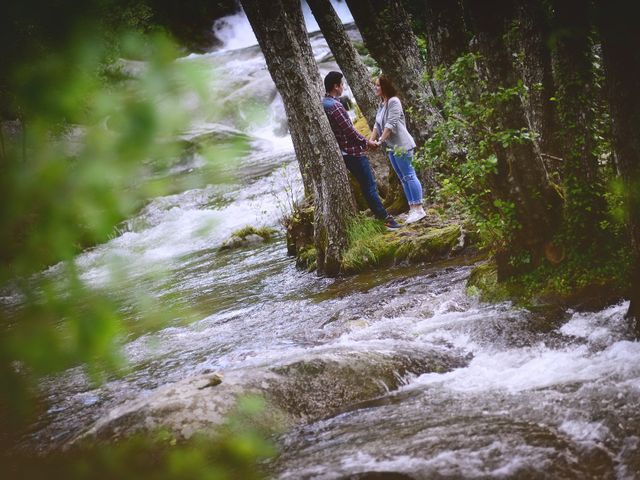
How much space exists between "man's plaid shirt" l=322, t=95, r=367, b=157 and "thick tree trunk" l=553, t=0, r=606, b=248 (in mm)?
4538

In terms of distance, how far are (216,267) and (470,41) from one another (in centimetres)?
768

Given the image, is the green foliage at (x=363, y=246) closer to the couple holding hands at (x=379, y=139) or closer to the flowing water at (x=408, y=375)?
the flowing water at (x=408, y=375)

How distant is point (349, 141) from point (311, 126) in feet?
2.78

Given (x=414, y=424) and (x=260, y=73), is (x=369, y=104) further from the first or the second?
(x=260, y=73)

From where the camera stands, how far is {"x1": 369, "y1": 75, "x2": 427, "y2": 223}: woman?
855cm

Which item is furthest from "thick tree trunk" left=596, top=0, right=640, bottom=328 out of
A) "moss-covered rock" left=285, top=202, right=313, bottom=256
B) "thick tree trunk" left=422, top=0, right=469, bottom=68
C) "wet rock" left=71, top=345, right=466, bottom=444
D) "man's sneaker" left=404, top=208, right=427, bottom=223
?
"moss-covered rock" left=285, top=202, right=313, bottom=256

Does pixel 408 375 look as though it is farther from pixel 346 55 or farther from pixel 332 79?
pixel 346 55

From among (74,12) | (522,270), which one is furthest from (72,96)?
(522,270)

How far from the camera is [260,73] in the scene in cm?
3384

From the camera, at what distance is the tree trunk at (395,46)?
8531mm

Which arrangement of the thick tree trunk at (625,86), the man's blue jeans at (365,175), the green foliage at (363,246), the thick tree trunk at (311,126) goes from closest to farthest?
the thick tree trunk at (625,86) → the thick tree trunk at (311,126) → the green foliage at (363,246) → the man's blue jeans at (365,175)

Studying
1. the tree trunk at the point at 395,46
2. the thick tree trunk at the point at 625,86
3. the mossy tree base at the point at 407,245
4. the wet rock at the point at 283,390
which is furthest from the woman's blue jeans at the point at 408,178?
the thick tree trunk at the point at 625,86

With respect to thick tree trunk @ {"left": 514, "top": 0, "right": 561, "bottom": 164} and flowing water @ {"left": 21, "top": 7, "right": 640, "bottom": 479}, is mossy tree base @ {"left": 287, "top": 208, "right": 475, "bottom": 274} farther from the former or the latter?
thick tree trunk @ {"left": 514, "top": 0, "right": 561, "bottom": 164}

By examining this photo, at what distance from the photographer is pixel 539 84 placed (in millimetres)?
4953
